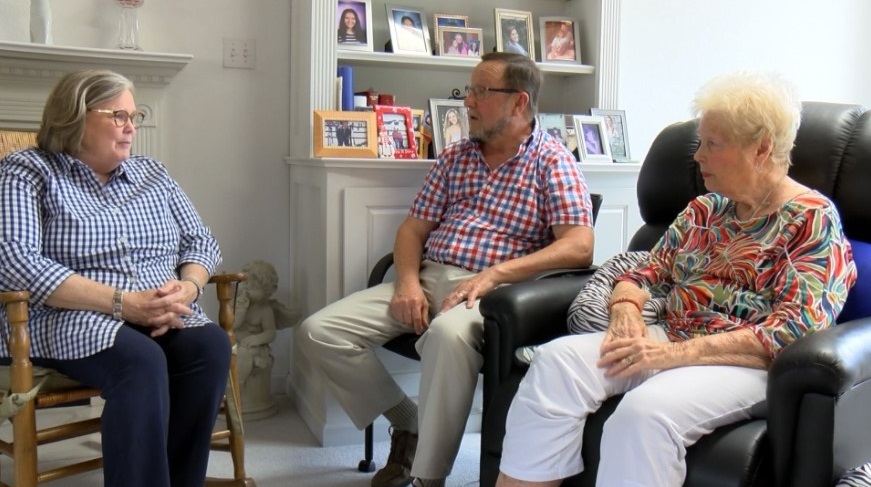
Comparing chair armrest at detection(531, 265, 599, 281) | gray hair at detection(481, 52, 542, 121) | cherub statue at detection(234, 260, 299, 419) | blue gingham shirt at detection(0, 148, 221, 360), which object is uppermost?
gray hair at detection(481, 52, 542, 121)

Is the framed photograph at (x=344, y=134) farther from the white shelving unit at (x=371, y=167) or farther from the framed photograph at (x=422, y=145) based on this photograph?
the framed photograph at (x=422, y=145)

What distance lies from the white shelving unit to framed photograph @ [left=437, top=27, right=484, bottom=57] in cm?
6

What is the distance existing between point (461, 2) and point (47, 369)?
6.36 ft

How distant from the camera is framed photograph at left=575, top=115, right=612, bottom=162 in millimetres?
3006

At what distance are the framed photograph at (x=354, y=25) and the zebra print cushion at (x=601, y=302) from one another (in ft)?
3.92

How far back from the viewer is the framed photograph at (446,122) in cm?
288

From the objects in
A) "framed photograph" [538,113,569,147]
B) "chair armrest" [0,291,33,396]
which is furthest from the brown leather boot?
"framed photograph" [538,113,569,147]

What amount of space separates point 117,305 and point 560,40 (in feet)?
6.22

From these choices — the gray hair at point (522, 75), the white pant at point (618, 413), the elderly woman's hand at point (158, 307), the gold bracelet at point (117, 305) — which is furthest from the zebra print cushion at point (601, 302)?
the gold bracelet at point (117, 305)

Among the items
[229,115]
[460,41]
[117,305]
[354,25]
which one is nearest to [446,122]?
[460,41]

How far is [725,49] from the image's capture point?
3615 millimetres

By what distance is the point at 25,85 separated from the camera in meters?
2.67

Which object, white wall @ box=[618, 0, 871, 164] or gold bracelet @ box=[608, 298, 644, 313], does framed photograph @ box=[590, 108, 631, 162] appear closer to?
white wall @ box=[618, 0, 871, 164]

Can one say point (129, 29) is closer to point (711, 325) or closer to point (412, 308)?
point (412, 308)
